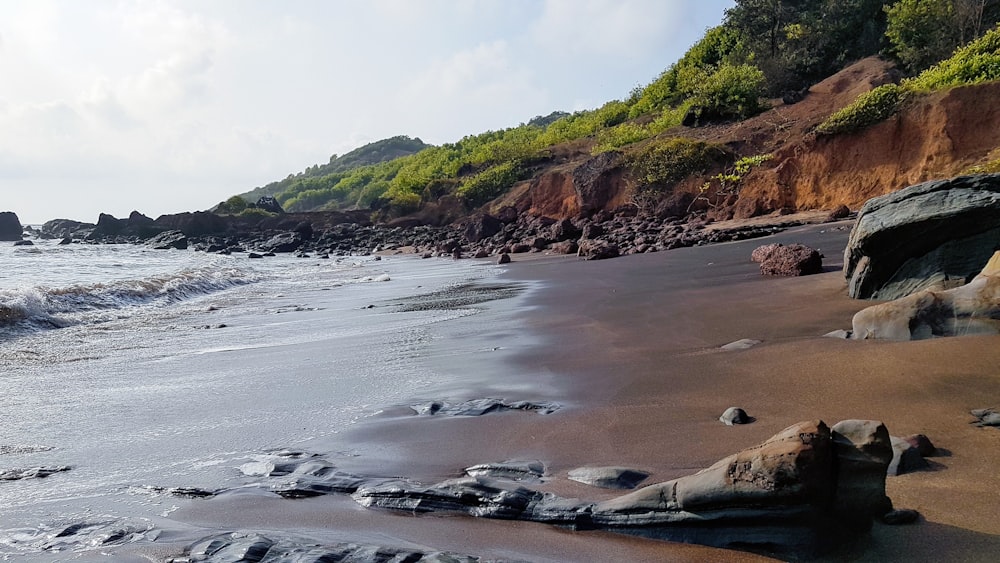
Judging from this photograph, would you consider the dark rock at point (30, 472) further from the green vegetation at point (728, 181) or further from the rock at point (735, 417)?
the green vegetation at point (728, 181)

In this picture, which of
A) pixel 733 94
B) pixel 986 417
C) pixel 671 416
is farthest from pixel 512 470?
pixel 733 94

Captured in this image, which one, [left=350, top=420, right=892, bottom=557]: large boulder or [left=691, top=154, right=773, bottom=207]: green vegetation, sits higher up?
[left=691, top=154, right=773, bottom=207]: green vegetation

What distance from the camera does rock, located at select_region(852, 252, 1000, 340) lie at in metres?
4.09

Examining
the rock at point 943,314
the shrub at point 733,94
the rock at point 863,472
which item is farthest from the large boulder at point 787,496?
the shrub at point 733,94

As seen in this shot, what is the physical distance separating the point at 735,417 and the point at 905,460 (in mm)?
855

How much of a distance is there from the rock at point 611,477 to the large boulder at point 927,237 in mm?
3882

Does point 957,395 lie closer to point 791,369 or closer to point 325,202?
point 791,369

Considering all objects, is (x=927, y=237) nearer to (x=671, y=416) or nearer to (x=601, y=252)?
(x=671, y=416)

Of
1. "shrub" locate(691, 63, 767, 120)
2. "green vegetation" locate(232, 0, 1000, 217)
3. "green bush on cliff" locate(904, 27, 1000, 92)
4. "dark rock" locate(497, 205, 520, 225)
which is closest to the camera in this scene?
"green bush on cliff" locate(904, 27, 1000, 92)

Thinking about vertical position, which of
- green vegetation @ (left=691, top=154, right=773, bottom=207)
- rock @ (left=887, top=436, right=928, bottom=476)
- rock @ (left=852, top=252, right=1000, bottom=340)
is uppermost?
green vegetation @ (left=691, top=154, right=773, bottom=207)

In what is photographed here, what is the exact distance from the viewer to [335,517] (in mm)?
2867

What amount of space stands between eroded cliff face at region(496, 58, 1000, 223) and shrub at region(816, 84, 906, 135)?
20 centimetres

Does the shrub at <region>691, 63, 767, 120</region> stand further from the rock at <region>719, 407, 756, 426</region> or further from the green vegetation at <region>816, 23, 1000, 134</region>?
the rock at <region>719, 407, 756, 426</region>

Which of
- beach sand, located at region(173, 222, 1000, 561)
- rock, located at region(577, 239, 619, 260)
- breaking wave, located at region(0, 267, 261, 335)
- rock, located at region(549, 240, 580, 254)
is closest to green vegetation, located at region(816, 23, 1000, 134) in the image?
rock, located at region(549, 240, 580, 254)
